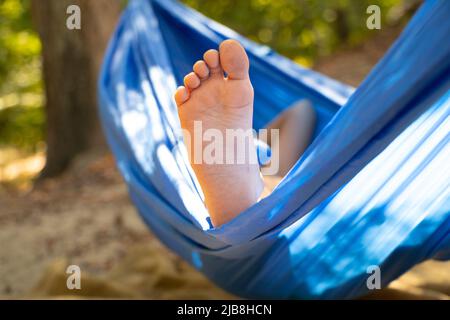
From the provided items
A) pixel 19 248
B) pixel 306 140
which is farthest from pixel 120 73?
pixel 19 248

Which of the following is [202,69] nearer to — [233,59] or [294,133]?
[233,59]

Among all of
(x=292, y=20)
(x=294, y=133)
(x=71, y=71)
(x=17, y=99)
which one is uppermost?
(x=292, y=20)

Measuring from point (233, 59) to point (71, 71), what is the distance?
1969mm

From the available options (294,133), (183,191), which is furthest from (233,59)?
(294,133)

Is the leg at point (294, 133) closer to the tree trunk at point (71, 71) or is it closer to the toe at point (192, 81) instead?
the toe at point (192, 81)

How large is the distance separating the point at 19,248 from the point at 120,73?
775mm

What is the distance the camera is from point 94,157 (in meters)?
3.03

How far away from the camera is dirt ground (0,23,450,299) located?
171 cm

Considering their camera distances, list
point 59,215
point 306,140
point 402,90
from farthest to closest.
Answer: point 59,215 < point 306,140 < point 402,90


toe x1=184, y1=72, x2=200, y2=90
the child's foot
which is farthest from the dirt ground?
toe x1=184, y1=72, x2=200, y2=90

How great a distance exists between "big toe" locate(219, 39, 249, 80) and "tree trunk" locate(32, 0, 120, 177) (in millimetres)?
1874

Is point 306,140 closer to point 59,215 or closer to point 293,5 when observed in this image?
point 59,215

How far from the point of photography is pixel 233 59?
1.20m

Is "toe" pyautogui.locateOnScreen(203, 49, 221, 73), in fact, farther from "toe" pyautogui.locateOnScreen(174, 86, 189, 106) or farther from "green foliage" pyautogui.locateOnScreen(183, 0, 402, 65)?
"green foliage" pyautogui.locateOnScreen(183, 0, 402, 65)
